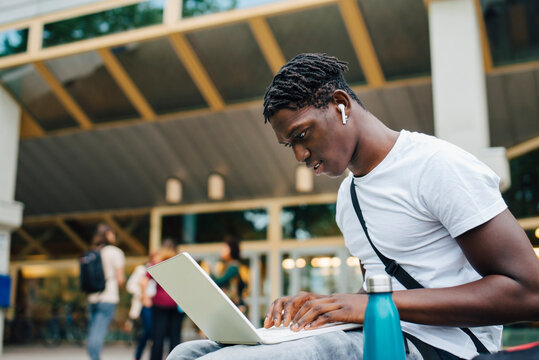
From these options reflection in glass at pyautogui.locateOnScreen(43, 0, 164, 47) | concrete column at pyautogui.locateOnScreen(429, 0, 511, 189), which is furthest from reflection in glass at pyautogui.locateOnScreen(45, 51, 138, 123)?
concrete column at pyautogui.locateOnScreen(429, 0, 511, 189)

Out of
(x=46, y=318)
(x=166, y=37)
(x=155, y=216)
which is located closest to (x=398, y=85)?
(x=166, y=37)

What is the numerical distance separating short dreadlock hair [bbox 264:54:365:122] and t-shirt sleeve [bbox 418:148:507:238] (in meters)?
0.36

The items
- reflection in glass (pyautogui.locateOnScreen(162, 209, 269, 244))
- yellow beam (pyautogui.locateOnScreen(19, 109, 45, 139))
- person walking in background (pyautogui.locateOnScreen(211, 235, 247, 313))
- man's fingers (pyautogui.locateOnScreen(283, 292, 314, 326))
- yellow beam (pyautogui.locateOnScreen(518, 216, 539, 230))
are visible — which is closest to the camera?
man's fingers (pyautogui.locateOnScreen(283, 292, 314, 326))

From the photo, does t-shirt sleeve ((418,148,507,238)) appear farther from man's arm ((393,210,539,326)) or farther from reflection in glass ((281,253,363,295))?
reflection in glass ((281,253,363,295))

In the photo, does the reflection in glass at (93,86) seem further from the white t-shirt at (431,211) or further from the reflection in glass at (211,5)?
the white t-shirt at (431,211)

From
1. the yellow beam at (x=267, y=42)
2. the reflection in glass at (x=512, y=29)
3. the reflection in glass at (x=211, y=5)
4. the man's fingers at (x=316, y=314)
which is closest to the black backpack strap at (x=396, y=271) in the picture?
the man's fingers at (x=316, y=314)

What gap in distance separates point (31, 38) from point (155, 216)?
5.49 m

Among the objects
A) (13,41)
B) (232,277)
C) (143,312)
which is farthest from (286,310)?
(13,41)

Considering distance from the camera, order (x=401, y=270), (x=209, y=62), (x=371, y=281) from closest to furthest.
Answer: (x=371, y=281) → (x=401, y=270) → (x=209, y=62)

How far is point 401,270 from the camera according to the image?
5.20ft

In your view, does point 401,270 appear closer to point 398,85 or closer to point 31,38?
point 398,85

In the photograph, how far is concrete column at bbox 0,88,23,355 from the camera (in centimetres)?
985

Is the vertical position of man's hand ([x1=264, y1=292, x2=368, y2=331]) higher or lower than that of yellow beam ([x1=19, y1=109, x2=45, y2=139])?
lower

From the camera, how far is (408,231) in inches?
61.4
